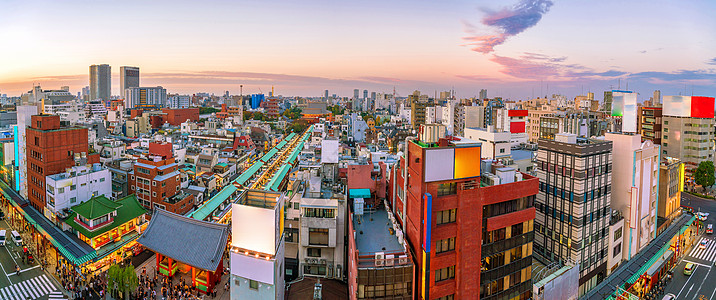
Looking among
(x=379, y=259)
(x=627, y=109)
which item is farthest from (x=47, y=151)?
(x=627, y=109)

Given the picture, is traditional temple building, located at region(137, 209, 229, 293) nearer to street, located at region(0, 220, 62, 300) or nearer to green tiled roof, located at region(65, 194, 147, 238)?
green tiled roof, located at region(65, 194, 147, 238)

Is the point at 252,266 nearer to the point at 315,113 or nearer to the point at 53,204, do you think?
the point at 53,204

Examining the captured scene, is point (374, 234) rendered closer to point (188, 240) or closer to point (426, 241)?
point (426, 241)

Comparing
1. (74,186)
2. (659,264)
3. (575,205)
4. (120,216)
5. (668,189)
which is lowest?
(659,264)

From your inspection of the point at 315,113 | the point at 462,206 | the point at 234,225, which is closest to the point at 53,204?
the point at 234,225

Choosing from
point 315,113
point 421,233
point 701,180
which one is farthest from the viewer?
point 315,113

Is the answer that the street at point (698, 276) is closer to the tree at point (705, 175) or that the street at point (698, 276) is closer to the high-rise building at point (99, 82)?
the tree at point (705, 175)
